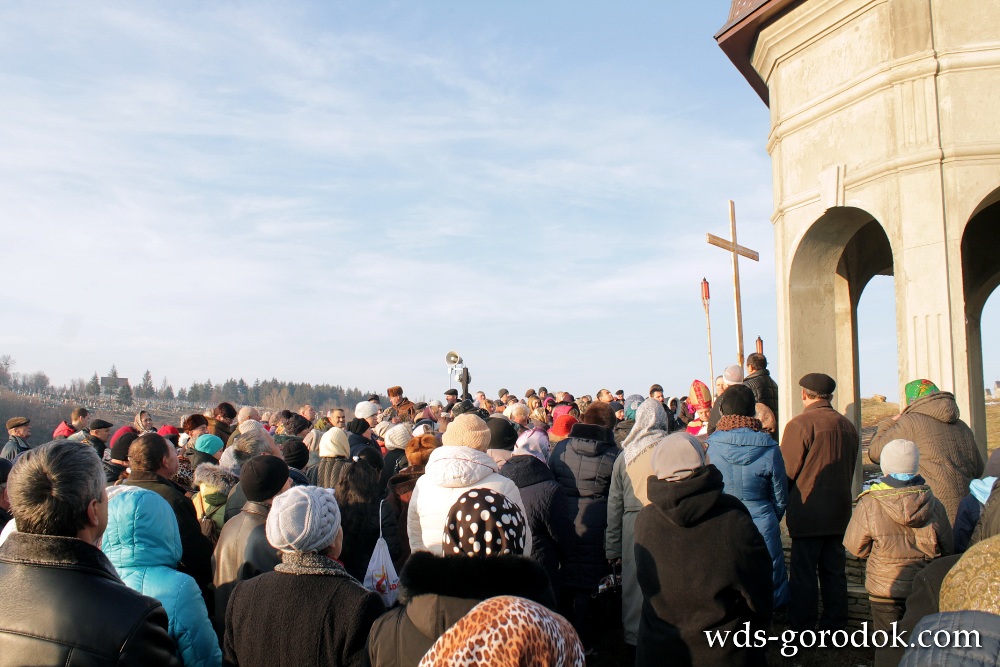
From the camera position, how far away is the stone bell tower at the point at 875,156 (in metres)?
Result: 8.05

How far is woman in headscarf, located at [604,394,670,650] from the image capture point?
18.9 ft

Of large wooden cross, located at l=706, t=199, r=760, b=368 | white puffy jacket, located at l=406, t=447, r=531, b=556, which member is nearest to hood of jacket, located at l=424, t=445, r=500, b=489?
white puffy jacket, located at l=406, t=447, r=531, b=556

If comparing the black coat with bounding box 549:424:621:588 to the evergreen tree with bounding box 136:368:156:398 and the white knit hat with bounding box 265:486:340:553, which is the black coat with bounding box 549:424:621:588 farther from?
the evergreen tree with bounding box 136:368:156:398

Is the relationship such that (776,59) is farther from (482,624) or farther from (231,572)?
(482,624)

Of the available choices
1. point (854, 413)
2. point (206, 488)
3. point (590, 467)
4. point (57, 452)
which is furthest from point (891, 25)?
point (57, 452)

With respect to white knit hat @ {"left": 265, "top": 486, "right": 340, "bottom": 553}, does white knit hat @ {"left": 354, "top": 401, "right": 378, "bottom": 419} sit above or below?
above

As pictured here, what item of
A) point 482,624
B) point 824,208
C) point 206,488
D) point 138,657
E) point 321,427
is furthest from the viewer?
point 321,427

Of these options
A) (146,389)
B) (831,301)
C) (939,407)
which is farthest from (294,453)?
(146,389)

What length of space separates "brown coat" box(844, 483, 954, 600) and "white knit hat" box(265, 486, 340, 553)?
12.0 feet

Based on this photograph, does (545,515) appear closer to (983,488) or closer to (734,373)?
(983,488)

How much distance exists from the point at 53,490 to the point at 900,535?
488cm

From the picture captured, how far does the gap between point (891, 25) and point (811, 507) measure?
17.9ft

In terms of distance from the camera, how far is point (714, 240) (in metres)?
13.5

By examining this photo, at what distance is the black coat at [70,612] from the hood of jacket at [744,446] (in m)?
4.36
